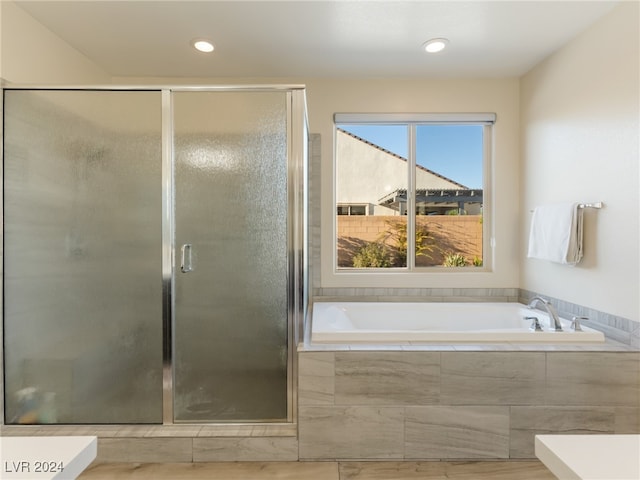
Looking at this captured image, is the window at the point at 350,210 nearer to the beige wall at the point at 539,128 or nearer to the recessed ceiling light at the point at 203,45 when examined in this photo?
the beige wall at the point at 539,128

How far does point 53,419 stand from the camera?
6.46ft

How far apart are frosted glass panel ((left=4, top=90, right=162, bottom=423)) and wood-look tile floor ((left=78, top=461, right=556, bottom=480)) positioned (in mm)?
265

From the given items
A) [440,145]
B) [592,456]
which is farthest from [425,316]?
[592,456]

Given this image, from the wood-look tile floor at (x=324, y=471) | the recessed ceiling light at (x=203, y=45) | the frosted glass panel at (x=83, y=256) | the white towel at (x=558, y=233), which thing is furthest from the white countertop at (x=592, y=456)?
the recessed ceiling light at (x=203, y=45)

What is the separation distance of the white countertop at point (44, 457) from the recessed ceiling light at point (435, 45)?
2.53 meters

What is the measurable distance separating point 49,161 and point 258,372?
1631mm

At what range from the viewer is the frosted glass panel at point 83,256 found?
1905mm

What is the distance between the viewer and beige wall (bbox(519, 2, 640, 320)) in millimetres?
1816

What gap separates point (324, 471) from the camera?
1.78 m

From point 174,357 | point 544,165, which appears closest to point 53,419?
point 174,357

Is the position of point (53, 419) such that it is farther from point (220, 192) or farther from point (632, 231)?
point (632, 231)

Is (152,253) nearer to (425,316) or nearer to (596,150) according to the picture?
(425,316)

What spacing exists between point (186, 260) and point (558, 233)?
7.37 feet

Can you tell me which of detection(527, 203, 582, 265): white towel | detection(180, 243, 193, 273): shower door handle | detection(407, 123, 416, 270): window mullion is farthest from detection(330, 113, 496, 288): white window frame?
detection(180, 243, 193, 273): shower door handle
